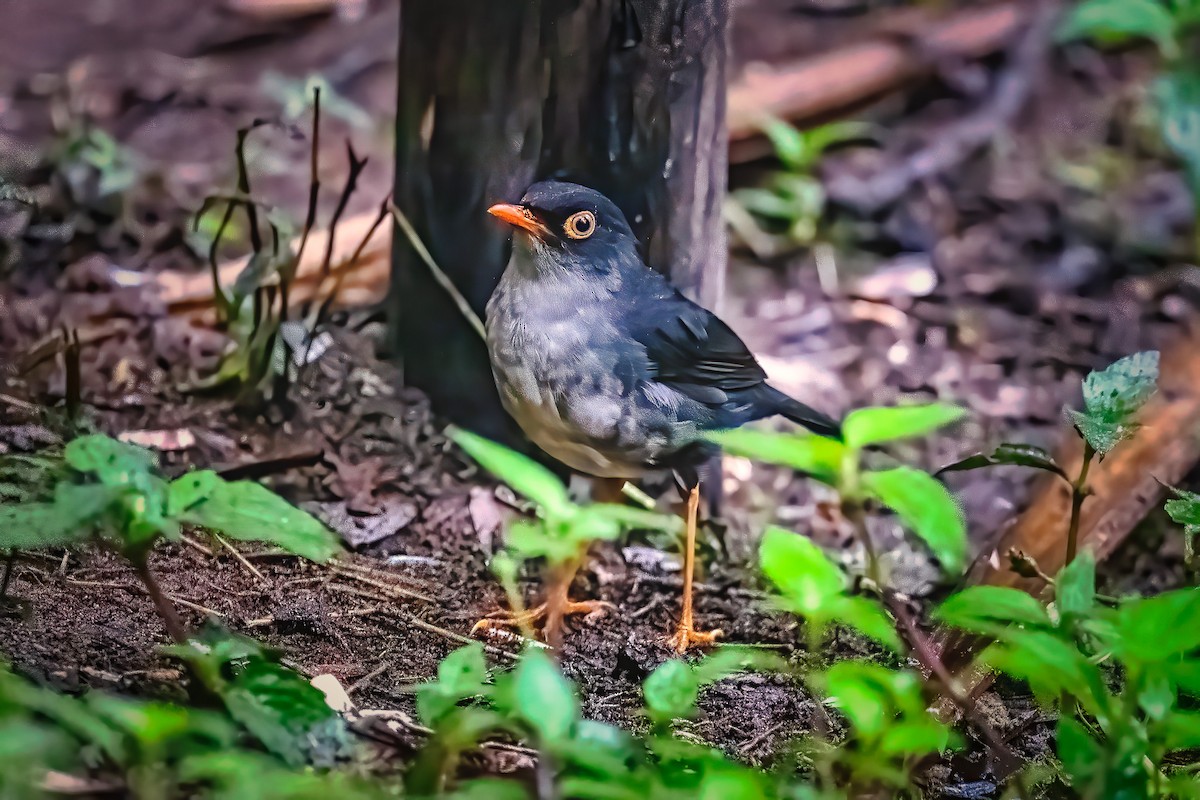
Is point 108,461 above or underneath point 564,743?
above

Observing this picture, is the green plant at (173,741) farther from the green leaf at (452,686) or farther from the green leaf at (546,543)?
the green leaf at (546,543)

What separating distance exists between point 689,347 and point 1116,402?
3.29ft

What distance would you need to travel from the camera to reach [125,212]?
433 centimetres

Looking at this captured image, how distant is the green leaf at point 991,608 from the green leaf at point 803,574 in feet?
0.69

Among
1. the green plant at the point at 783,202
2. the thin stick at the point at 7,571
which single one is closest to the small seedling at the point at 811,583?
the thin stick at the point at 7,571

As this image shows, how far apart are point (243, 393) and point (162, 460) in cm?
45

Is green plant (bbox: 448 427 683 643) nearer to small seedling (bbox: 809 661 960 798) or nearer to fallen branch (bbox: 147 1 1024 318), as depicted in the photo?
small seedling (bbox: 809 661 960 798)

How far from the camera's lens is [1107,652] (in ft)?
6.61

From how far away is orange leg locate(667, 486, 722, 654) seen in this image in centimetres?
276

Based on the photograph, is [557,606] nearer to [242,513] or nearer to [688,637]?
[688,637]

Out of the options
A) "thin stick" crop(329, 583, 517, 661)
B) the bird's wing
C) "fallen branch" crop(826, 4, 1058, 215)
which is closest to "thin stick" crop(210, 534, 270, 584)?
"thin stick" crop(329, 583, 517, 661)

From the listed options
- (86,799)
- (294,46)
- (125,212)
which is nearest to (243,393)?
(125,212)

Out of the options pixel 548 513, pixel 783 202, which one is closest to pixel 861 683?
pixel 548 513

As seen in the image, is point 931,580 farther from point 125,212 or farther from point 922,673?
point 125,212
